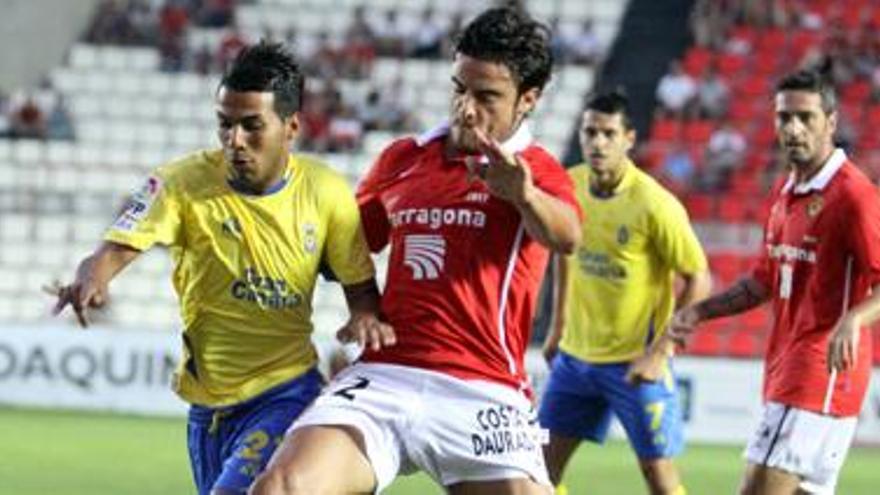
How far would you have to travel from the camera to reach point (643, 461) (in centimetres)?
1213

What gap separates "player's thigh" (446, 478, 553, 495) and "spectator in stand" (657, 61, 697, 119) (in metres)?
19.2

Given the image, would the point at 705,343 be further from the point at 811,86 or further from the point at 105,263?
the point at 105,263

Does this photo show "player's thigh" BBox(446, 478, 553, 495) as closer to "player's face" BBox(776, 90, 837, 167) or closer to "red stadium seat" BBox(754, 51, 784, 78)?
"player's face" BBox(776, 90, 837, 167)

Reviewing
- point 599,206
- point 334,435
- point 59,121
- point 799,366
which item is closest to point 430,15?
point 59,121

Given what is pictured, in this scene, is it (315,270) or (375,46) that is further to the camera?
(375,46)

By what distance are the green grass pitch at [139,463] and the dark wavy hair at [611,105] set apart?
3.24 m

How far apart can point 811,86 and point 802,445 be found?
1494mm

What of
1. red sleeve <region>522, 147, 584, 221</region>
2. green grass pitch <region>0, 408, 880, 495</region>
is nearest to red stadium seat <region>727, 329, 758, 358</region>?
green grass pitch <region>0, 408, 880, 495</region>

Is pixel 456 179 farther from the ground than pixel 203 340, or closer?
farther from the ground

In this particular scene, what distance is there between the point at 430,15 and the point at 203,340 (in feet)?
68.1

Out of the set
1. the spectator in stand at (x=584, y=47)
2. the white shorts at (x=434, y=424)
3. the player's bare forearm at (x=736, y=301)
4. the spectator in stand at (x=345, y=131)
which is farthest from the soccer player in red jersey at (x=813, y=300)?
the spectator in stand at (x=584, y=47)

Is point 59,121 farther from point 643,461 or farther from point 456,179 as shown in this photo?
point 456,179

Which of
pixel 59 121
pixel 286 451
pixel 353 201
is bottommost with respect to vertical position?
pixel 59 121

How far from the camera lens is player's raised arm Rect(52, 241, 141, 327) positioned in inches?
287
